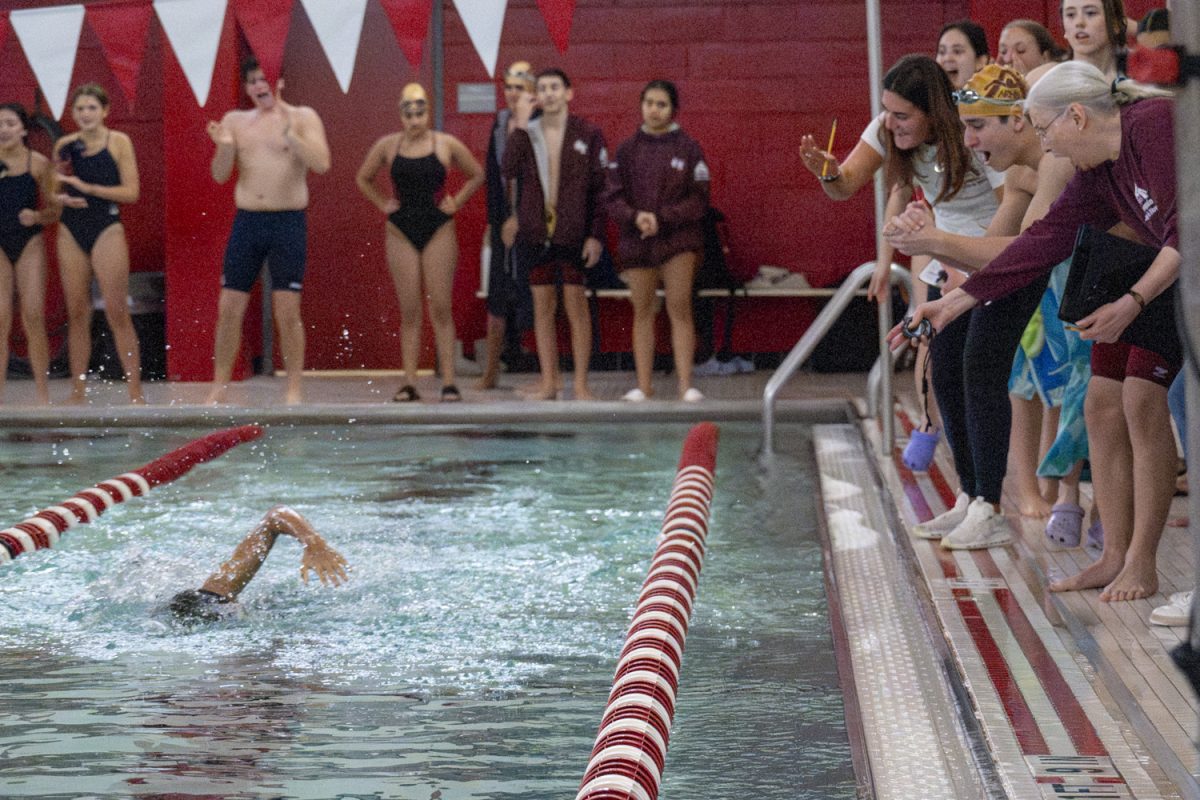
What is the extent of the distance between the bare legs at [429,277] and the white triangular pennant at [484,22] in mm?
2615

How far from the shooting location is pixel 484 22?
6441 mm

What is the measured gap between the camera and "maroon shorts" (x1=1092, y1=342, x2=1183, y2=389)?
363cm

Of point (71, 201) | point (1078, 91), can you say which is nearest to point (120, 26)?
point (71, 201)

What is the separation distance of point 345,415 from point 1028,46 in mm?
4403

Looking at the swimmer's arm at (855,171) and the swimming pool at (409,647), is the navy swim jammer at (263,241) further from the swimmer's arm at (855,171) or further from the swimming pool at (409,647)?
the swimmer's arm at (855,171)

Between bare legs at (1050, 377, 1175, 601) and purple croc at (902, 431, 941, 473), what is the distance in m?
1.32

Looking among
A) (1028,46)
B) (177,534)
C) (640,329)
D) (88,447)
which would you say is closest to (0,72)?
(88,447)

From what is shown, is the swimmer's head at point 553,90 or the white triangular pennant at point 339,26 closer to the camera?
the white triangular pennant at point 339,26

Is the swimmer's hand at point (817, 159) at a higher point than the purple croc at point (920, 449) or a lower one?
higher

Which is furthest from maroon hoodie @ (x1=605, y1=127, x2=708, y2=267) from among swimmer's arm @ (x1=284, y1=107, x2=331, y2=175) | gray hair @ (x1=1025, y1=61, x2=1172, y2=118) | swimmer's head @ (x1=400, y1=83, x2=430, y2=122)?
gray hair @ (x1=1025, y1=61, x2=1172, y2=118)

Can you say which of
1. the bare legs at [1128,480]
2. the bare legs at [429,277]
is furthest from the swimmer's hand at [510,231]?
the bare legs at [1128,480]

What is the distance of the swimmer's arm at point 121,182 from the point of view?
29.0 feet

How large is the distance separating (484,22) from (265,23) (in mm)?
1071

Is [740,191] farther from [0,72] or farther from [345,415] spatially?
[0,72]
